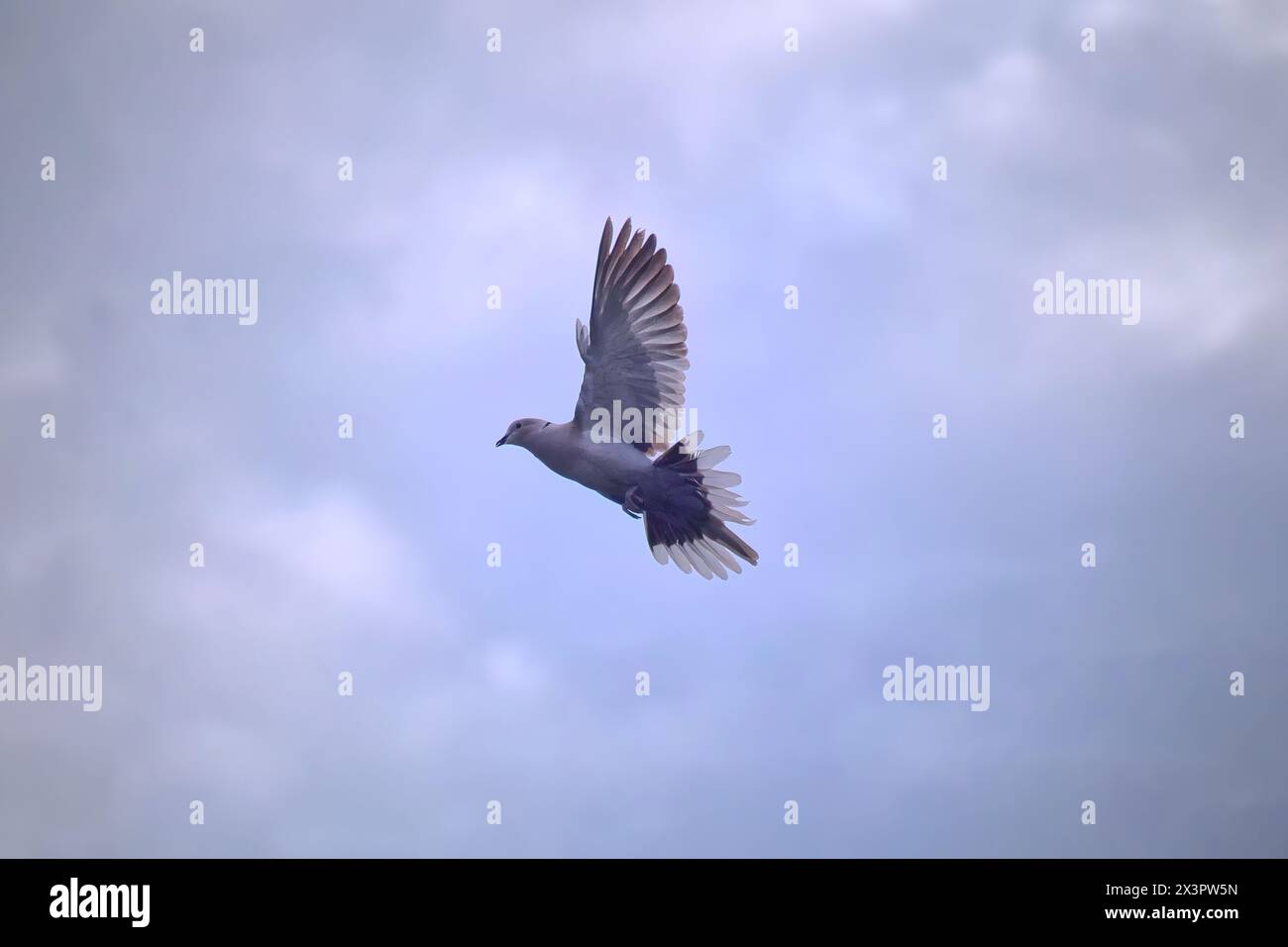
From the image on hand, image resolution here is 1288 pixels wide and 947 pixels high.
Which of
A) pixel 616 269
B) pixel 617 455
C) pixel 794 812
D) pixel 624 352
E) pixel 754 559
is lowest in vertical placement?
pixel 794 812

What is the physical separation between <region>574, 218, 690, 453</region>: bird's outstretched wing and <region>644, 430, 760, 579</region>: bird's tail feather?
1.72 feet

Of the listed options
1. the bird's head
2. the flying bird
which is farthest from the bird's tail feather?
the bird's head

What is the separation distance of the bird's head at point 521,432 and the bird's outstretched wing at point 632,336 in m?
0.44

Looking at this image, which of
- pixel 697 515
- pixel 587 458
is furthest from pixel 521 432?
pixel 697 515

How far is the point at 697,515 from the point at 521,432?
198 centimetres

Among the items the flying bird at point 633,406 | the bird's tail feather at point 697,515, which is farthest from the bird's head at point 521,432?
the bird's tail feather at point 697,515

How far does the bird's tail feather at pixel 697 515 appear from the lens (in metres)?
12.8

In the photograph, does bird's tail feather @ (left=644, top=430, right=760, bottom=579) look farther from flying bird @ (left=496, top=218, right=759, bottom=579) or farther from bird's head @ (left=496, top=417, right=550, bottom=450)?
bird's head @ (left=496, top=417, right=550, bottom=450)

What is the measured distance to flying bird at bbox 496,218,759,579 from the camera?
12.6 metres

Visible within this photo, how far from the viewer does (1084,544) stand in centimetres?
1956

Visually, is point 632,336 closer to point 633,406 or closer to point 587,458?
point 633,406
